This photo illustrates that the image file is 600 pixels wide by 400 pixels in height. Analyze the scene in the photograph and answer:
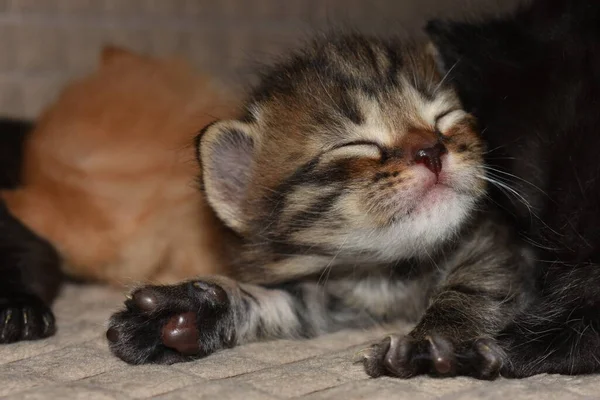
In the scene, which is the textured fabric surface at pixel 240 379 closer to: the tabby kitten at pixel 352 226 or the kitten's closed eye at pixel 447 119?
the tabby kitten at pixel 352 226

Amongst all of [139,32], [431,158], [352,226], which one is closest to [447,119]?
[431,158]

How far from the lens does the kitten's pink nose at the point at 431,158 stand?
5.16 ft

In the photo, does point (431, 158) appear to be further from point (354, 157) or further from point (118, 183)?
point (118, 183)

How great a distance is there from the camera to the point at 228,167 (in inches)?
72.8

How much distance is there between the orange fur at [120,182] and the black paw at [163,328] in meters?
0.46

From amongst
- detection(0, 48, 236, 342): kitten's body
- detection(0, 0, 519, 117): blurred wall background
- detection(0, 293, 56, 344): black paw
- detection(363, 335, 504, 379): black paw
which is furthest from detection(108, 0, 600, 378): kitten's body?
detection(0, 0, 519, 117): blurred wall background

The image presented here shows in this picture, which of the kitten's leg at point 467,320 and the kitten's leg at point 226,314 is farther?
the kitten's leg at point 226,314

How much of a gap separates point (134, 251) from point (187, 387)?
894 mm

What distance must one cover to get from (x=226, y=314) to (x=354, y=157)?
39 cm

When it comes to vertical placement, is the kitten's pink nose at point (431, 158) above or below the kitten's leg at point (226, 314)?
above

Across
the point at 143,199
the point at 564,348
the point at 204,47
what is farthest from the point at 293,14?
the point at 564,348

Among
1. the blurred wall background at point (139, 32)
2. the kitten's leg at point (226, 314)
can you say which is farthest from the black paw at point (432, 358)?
the blurred wall background at point (139, 32)

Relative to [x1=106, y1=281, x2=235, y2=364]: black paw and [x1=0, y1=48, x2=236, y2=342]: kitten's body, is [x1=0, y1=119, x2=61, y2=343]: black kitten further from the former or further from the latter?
Answer: [x1=106, y1=281, x2=235, y2=364]: black paw

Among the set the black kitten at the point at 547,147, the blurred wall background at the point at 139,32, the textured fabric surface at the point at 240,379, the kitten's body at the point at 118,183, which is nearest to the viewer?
the textured fabric surface at the point at 240,379
